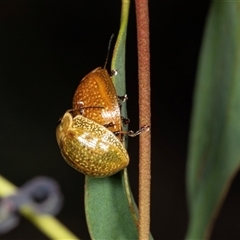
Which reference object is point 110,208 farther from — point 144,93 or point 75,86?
point 75,86

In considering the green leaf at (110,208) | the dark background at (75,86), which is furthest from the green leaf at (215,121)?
the dark background at (75,86)

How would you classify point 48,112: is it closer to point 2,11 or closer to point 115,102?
point 2,11

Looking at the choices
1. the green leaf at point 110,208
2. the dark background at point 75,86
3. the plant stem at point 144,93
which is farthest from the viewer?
A: the dark background at point 75,86

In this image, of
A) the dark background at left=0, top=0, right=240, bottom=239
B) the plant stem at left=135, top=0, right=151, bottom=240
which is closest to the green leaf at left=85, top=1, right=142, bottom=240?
the plant stem at left=135, top=0, right=151, bottom=240

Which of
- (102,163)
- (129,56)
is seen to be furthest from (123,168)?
(129,56)

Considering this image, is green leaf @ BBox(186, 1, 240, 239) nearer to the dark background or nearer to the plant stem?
the plant stem

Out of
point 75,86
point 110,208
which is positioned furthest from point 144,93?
point 75,86

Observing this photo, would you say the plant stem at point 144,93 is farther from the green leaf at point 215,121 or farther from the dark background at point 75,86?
the dark background at point 75,86
